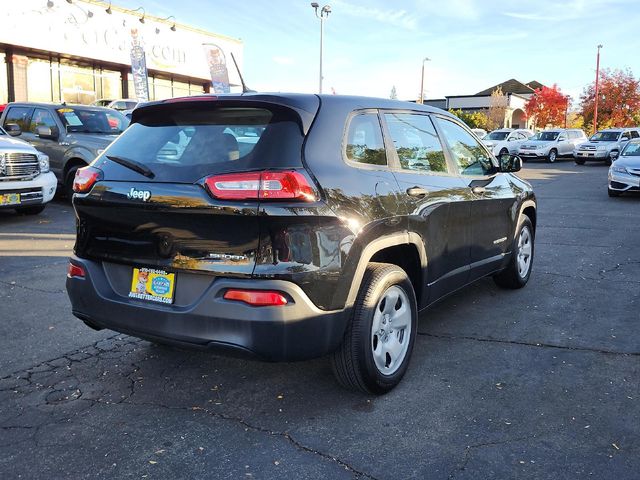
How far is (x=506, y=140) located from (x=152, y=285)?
30760 mm

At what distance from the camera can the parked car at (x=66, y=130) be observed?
11163mm

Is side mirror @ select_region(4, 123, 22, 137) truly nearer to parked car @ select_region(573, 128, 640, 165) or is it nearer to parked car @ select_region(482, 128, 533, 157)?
parked car @ select_region(482, 128, 533, 157)

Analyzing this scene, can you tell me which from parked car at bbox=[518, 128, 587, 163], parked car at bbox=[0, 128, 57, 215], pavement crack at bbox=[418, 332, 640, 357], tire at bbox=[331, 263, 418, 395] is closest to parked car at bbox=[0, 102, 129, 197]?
parked car at bbox=[0, 128, 57, 215]

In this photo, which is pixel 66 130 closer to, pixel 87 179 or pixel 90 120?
pixel 90 120

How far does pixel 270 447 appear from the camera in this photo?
117 inches

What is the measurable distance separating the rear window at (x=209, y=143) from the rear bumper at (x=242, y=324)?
61 centimetres

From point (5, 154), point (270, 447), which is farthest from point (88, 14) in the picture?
point (270, 447)

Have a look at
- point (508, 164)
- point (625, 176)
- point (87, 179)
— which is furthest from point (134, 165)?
point (625, 176)

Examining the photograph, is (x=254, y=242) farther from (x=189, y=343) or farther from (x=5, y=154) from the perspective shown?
(x=5, y=154)

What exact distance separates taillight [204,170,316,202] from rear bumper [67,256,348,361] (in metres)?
0.42

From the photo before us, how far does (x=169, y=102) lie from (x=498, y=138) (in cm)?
3063

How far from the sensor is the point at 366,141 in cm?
366

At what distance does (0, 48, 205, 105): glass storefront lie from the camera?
78.4 feet

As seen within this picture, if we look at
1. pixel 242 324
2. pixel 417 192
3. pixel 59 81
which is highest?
pixel 59 81
